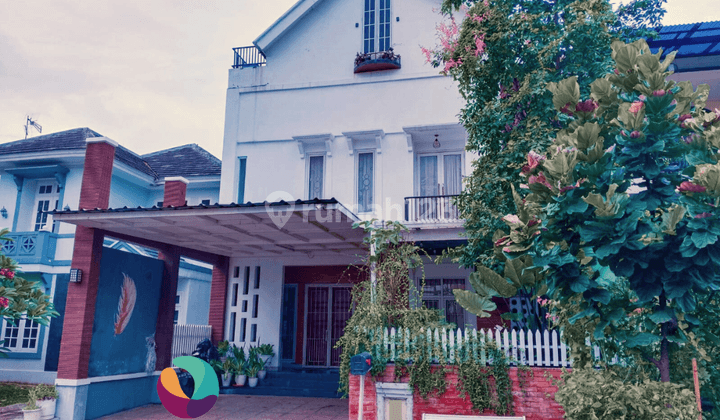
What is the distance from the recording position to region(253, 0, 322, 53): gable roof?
47.4 ft

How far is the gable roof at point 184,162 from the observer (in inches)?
700

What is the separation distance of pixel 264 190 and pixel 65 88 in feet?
59.8

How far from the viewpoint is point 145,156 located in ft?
67.1

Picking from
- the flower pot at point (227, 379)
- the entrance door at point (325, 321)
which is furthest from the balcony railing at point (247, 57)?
the flower pot at point (227, 379)

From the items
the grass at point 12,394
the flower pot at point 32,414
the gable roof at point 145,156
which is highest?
the gable roof at point 145,156

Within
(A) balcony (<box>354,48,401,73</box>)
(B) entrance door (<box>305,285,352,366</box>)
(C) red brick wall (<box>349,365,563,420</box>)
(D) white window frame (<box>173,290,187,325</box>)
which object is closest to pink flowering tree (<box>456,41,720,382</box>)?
(C) red brick wall (<box>349,365,563,420</box>)

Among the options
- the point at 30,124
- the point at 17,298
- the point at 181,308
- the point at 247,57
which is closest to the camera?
the point at 17,298

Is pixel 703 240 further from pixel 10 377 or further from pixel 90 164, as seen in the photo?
pixel 10 377

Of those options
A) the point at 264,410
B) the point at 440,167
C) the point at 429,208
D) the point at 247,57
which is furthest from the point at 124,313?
the point at 440,167

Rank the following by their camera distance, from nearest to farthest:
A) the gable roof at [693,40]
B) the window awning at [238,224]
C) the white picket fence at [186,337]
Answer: the window awning at [238,224], the gable roof at [693,40], the white picket fence at [186,337]

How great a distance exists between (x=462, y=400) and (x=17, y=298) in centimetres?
864

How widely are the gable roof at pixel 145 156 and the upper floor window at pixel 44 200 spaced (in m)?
1.26

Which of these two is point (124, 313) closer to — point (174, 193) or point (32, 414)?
point (32, 414)

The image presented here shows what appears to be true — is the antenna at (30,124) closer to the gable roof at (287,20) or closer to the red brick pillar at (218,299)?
the gable roof at (287,20)
